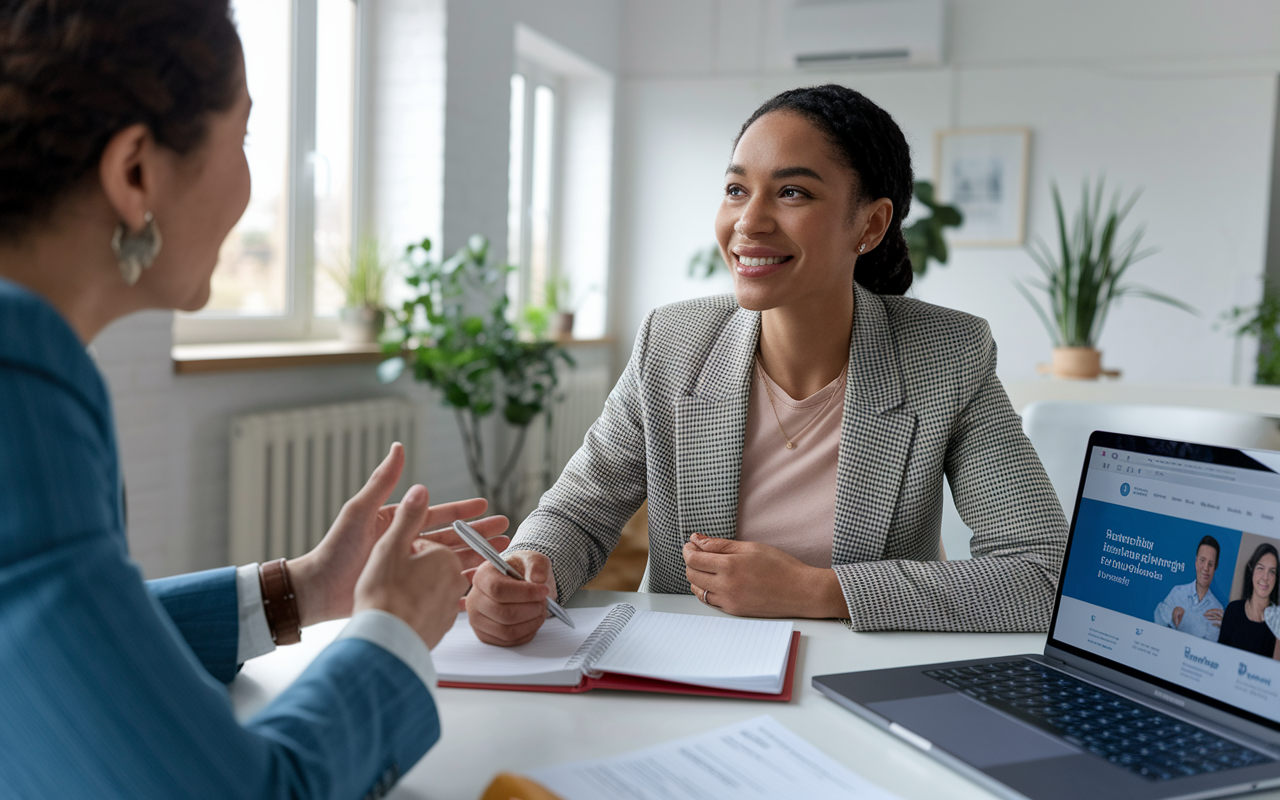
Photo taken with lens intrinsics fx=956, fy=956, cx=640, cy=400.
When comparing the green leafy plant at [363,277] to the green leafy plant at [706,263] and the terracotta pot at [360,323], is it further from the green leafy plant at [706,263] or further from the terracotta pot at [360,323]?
the green leafy plant at [706,263]

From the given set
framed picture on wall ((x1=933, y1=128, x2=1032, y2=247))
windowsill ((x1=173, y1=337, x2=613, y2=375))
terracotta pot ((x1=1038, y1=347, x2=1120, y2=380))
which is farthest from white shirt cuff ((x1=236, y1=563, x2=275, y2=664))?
framed picture on wall ((x1=933, y1=128, x2=1032, y2=247))

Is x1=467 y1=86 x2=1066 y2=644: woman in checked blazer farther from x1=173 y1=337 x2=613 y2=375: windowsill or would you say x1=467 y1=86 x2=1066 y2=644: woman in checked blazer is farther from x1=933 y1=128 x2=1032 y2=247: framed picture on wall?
x1=933 y1=128 x2=1032 y2=247: framed picture on wall

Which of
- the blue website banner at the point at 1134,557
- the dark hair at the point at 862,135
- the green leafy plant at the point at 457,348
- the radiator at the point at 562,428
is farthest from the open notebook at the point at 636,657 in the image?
the radiator at the point at 562,428

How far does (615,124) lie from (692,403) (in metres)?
4.57

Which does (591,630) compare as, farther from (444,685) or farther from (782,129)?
(782,129)

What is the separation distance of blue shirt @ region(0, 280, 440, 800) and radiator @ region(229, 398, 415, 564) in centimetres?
228

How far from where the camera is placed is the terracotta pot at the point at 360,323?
3.32 m

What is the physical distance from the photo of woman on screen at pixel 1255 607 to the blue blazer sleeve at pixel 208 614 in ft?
2.84

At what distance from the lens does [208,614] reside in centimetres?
88

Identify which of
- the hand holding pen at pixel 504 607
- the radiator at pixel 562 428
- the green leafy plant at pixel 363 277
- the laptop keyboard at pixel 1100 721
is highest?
the green leafy plant at pixel 363 277

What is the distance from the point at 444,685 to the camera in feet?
2.85

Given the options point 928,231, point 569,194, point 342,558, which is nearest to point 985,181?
point 928,231

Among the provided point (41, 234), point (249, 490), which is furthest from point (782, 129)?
point (249, 490)

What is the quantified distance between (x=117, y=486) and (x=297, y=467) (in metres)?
2.36
